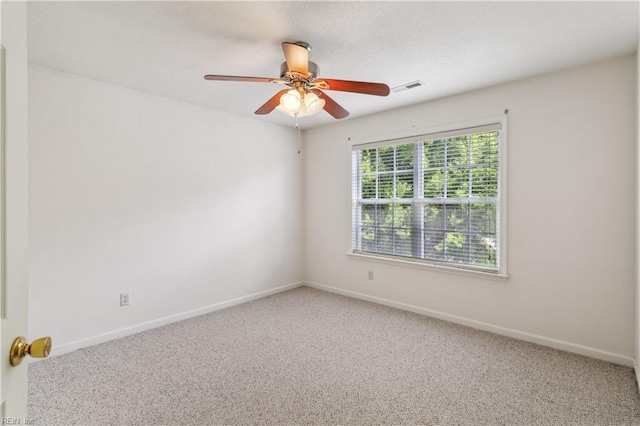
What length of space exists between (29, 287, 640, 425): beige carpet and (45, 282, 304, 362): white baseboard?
10 centimetres

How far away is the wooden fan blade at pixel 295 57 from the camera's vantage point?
189 cm

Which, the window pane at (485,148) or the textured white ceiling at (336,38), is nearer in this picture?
the textured white ceiling at (336,38)

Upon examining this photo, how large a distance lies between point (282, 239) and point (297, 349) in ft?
6.66

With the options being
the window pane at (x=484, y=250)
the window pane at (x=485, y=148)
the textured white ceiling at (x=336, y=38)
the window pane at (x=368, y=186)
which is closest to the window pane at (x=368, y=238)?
the window pane at (x=368, y=186)

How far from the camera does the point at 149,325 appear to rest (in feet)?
10.7

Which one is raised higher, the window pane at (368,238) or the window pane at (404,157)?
the window pane at (404,157)

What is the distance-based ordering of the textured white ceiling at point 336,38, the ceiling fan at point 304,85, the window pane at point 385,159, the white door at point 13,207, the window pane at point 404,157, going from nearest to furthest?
the white door at point 13,207 < the textured white ceiling at point 336,38 < the ceiling fan at point 304,85 < the window pane at point 404,157 < the window pane at point 385,159

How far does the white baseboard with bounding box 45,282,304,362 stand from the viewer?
275cm

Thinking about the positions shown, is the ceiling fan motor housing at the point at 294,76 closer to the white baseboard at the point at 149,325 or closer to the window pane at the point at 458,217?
the window pane at the point at 458,217

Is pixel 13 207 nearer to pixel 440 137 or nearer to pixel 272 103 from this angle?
pixel 272 103

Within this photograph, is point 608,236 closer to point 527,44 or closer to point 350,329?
point 527,44

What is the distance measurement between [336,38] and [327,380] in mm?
2385

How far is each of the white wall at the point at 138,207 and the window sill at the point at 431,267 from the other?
4.14 feet

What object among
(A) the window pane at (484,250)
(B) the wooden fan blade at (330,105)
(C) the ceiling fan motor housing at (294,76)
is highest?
(C) the ceiling fan motor housing at (294,76)
